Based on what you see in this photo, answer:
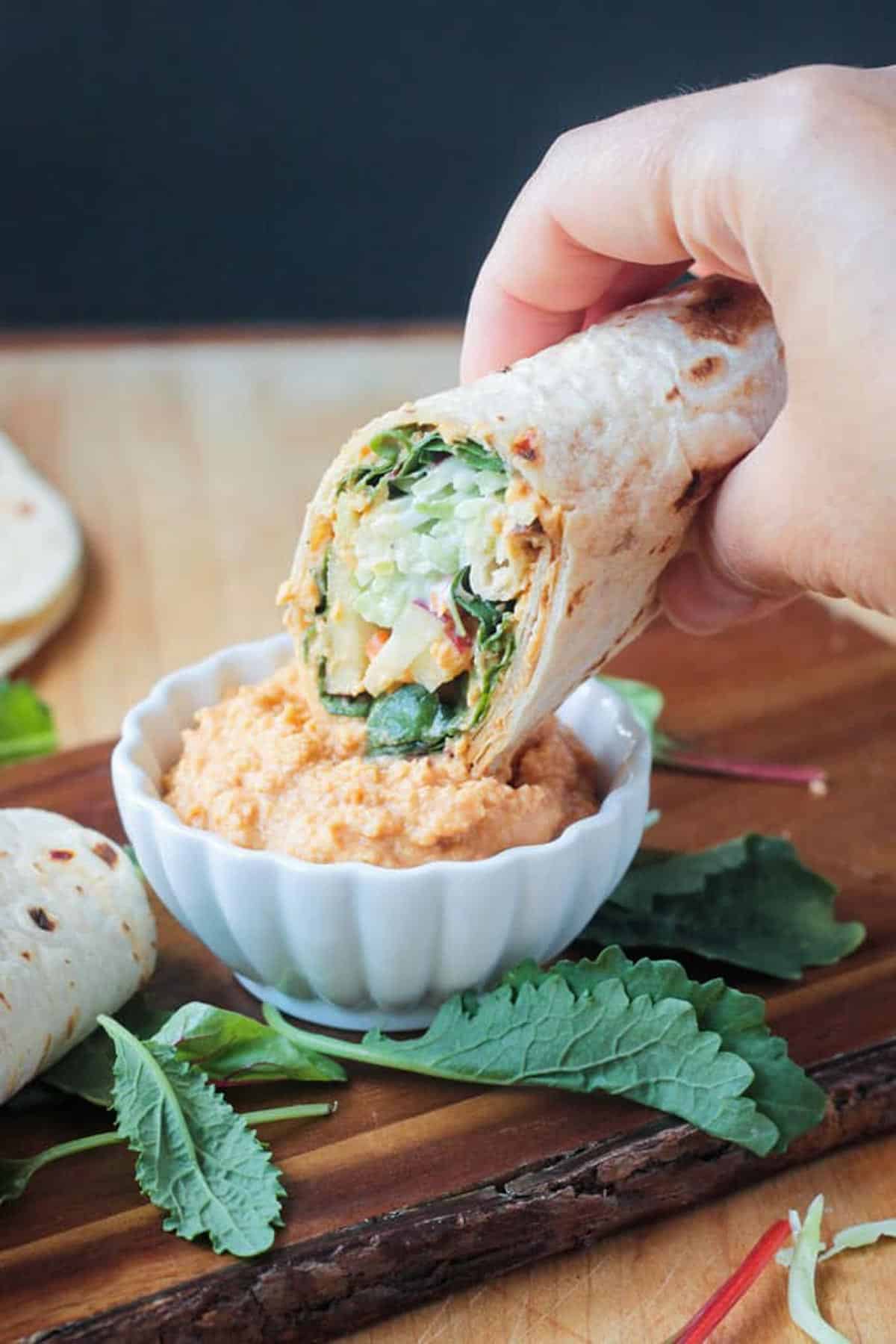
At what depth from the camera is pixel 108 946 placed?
2.45m

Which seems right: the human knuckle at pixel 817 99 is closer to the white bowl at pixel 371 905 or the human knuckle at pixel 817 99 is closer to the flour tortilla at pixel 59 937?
the white bowl at pixel 371 905

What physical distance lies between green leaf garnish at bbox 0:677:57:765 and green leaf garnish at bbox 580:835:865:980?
1241mm

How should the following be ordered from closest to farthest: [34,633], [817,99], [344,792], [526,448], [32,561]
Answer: [817,99]
[526,448]
[344,792]
[34,633]
[32,561]

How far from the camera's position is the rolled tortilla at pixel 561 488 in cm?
238

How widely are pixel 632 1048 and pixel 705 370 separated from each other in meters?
0.97

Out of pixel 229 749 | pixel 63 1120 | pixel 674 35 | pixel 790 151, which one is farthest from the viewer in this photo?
pixel 674 35

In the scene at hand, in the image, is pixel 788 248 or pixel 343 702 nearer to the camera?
pixel 788 248

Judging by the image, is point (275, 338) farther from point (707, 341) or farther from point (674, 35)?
point (707, 341)

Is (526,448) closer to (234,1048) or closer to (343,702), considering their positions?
(343,702)

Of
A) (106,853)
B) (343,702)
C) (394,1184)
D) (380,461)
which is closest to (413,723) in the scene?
(343,702)

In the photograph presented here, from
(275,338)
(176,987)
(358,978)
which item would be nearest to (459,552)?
(358,978)

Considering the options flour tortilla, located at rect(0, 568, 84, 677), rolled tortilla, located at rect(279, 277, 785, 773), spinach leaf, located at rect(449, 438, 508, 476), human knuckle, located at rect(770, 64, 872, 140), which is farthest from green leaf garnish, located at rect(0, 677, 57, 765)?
human knuckle, located at rect(770, 64, 872, 140)

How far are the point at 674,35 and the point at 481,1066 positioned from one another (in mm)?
5106

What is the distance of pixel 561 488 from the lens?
237 cm
